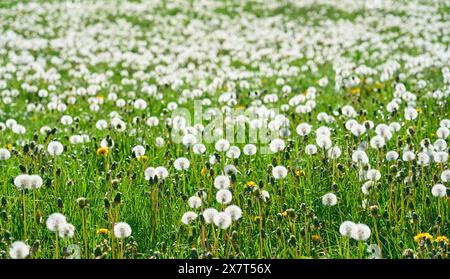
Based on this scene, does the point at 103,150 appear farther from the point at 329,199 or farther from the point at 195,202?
the point at 329,199

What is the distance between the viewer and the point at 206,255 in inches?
114

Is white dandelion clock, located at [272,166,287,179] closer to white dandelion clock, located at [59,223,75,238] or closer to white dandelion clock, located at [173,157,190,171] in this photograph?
white dandelion clock, located at [173,157,190,171]

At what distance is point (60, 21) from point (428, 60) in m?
8.10

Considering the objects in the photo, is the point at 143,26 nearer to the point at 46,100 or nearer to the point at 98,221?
the point at 46,100

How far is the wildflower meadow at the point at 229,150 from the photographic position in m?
3.37

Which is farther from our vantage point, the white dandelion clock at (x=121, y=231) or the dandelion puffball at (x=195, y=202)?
the dandelion puffball at (x=195, y=202)

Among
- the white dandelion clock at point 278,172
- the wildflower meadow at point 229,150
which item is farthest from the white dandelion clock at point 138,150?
the white dandelion clock at point 278,172

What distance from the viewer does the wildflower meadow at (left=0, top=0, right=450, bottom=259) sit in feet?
11.0

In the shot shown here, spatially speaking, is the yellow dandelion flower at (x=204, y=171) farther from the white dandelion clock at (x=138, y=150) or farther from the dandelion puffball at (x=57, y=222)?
the dandelion puffball at (x=57, y=222)

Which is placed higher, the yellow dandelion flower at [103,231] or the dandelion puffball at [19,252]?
the yellow dandelion flower at [103,231]

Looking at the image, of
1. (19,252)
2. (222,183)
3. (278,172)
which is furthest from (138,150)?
(19,252)

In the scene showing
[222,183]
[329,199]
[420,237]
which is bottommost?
[420,237]

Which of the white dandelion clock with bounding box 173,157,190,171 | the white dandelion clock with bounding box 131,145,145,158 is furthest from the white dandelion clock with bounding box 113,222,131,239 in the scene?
the white dandelion clock with bounding box 131,145,145,158

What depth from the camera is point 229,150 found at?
4469 millimetres
